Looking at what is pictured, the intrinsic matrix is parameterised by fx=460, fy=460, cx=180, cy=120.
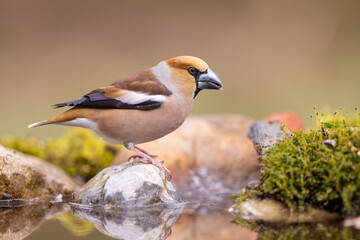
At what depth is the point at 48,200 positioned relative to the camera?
22.0ft

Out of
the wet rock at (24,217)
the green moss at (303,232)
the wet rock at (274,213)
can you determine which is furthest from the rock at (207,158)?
the green moss at (303,232)

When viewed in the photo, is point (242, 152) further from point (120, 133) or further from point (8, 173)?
point (8, 173)

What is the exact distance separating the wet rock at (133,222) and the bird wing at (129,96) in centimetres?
137

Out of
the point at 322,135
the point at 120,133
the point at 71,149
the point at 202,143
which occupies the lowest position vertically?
the point at 71,149

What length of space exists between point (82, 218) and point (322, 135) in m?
2.78

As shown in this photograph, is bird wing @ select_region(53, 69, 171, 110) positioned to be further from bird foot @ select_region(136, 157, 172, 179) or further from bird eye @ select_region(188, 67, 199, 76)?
bird foot @ select_region(136, 157, 172, 179)

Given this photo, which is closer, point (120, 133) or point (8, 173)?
point (120, 133)

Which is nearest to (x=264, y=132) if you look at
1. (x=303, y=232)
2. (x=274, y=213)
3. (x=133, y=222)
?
(x=274, y=213)

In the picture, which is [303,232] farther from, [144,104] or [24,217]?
[24,217]

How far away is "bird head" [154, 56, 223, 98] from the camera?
6168 millimetres

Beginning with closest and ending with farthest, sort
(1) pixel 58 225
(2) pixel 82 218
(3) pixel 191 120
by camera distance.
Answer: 1. (1) pixel 58 225
2. (2) pixel 82 218
3. (3) pixel 191 120

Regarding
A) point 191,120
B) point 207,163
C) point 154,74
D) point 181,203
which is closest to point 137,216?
point 181,203

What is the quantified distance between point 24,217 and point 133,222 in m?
1.44

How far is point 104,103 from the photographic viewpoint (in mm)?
6031
